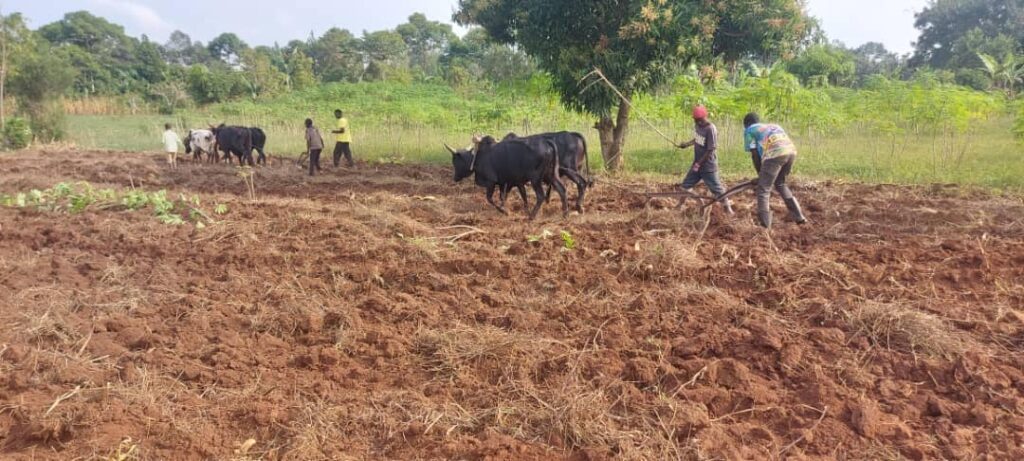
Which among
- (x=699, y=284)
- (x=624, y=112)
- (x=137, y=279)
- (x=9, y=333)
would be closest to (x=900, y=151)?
(x=624, y=112)

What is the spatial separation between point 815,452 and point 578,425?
4.00ft

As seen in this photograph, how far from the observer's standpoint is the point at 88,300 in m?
5.39

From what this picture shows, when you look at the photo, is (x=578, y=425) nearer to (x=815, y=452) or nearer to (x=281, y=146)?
(x=815, y=452)

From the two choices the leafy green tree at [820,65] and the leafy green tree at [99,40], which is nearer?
the leafy green tree at [820,65]

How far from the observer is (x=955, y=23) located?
45.2 meters

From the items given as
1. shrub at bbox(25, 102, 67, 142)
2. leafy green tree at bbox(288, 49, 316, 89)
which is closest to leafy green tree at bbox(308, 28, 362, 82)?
leafy green tree at bbox(288, 49, 316, 89)

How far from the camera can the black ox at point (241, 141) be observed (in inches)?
620

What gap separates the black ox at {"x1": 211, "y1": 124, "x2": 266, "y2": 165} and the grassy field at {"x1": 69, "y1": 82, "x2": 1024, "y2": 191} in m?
2.73

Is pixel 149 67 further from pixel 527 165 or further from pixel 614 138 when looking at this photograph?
pixel 527 165

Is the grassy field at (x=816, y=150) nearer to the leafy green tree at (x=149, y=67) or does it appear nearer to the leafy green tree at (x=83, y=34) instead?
the leafy green tree at (x=149, y=67)

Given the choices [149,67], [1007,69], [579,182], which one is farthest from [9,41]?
[1007,69]

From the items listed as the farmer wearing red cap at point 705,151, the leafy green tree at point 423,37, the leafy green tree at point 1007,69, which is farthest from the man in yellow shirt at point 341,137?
the leafy green tree at point 423,37

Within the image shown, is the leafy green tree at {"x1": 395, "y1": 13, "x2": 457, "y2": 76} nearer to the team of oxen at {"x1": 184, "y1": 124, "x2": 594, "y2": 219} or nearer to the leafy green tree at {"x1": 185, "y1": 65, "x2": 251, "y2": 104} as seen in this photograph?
the leafy green tree at {"x1": 185, "y1": 65, "x2": 251, "y2": 104}

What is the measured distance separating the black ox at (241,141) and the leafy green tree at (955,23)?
43.6 meters
